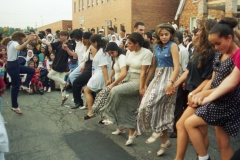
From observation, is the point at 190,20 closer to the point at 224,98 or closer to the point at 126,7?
the point at 126,7

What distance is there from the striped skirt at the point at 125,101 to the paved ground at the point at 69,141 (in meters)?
0.43

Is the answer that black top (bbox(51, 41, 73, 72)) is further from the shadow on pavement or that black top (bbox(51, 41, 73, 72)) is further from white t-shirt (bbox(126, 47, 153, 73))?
white t-shirt (bbox(126, 47, 153, 73))

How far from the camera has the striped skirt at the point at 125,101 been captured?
14.9ft

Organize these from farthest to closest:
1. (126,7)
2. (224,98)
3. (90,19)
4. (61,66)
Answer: (90,19) → (126,7) → (61,66) → (224,98)

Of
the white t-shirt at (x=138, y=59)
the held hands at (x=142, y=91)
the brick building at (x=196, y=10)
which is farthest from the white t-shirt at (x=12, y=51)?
the brick building at (x=196, y=10)

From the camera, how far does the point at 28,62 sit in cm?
1068

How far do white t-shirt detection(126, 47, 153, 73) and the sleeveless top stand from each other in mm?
193

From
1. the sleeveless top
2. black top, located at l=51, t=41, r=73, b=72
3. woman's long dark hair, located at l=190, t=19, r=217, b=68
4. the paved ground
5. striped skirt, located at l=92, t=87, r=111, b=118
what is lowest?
the paved ground

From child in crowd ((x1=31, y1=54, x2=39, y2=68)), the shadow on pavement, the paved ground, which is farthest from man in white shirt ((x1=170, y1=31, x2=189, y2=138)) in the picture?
child in crowd ((x1=31, y1=54, x2=39, y2=68))

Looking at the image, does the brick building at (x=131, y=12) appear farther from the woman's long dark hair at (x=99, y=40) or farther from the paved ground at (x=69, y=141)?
the paved ground at (x=69, y=141)

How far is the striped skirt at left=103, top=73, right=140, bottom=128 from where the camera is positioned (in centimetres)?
454

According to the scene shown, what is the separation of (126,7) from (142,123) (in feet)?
81.4

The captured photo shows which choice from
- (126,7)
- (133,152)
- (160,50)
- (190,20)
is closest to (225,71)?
(160,50)

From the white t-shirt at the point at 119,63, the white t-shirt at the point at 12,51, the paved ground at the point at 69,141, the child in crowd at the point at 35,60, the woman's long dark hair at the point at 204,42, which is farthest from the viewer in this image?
the child in crowd at the point at 35,60
